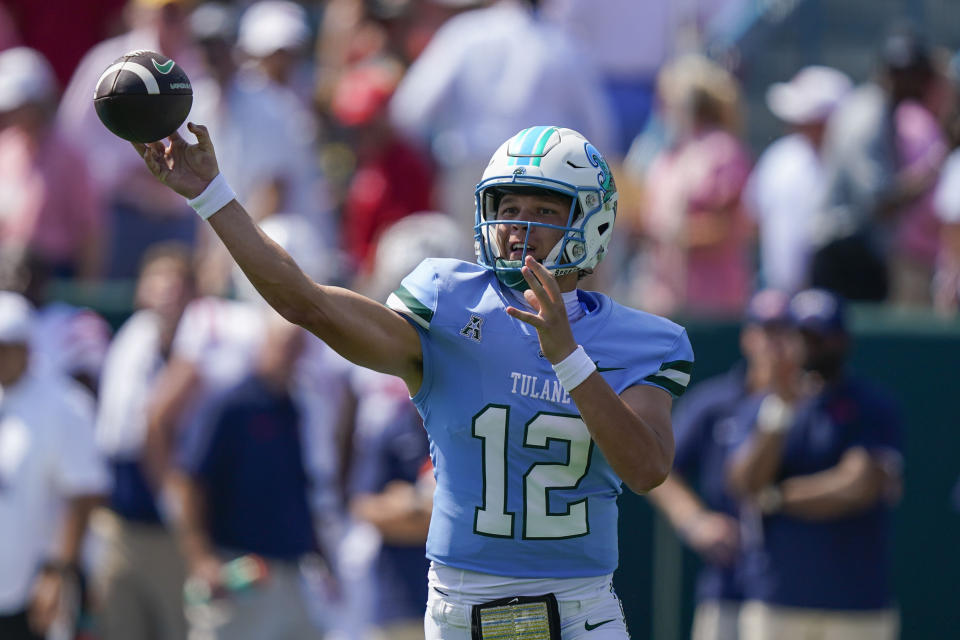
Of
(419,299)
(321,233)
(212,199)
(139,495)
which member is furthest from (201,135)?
(321,233)

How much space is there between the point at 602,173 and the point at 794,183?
5.09 m

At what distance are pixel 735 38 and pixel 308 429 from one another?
5277 mm

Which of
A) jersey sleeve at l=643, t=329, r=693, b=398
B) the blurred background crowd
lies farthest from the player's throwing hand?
the blurred background crowd

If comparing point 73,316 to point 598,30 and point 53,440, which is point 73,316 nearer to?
point 53,440

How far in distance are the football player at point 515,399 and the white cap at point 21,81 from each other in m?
5.43

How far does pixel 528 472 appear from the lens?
4.27 m

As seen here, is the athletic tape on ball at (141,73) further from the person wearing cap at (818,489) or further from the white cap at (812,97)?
the white cap at (812,97)

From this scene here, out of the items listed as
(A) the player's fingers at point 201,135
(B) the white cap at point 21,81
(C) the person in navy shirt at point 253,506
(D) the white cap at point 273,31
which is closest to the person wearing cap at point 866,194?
(C) the person in navy shirt at point 253,506

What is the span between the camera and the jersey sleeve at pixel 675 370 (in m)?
4.37

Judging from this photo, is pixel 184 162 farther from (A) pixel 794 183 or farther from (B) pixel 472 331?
(A) pixel 794 183

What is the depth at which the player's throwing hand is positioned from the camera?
4031 mm

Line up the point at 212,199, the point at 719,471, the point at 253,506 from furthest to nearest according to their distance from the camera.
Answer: the point at 719,471 < the point at 253,506 < the point at 212,199

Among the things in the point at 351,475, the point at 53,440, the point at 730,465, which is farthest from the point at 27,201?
the point at 730,465

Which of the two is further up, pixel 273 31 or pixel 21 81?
pixel 273 31
